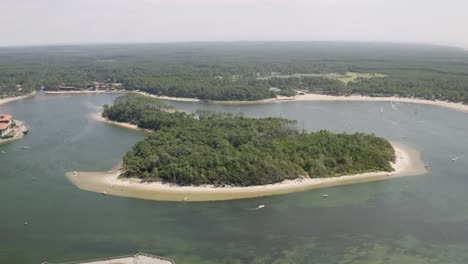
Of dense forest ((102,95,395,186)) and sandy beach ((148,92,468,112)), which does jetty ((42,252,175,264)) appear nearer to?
dense forest ((102,95,395,186))

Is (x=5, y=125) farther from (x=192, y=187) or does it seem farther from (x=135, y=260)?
(x=135, y=260)

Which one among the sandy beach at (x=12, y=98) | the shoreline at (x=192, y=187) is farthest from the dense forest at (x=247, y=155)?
the sandy beach at (x=12, y=98)

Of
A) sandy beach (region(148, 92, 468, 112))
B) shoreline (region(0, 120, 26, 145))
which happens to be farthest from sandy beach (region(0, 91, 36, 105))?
sandy beach (region(148, 92, 468, 112))

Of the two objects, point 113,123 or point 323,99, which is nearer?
point 113,123

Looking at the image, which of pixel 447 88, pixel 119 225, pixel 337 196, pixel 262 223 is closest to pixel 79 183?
pixel 119 225

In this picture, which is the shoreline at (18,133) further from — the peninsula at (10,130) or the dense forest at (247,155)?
the dense forest at (247,155)

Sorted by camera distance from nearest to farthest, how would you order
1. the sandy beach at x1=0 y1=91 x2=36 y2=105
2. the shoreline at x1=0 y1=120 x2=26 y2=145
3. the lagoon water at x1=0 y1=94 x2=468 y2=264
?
the lagoon water at x1=0 y1=94 x2=468 y2=264, the shoreline at x1=0 y1=120 x2=26 y2=145, the sandy beach at x1=0 y1=91 x2=36 y2=105

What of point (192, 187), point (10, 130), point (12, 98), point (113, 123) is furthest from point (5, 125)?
point (12, 98)

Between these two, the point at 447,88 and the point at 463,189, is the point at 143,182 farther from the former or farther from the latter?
the point at 447,88
